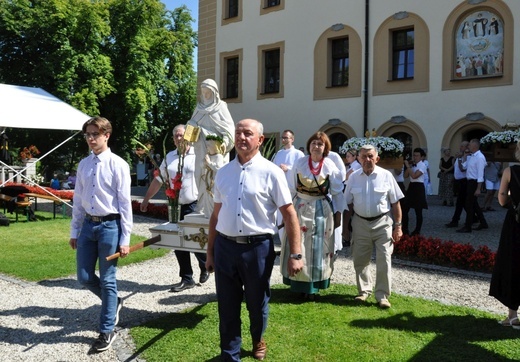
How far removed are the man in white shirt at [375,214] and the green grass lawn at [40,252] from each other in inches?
158

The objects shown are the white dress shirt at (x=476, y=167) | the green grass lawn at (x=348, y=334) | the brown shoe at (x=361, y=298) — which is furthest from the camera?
the white dress shirt at (x=476, y=167)

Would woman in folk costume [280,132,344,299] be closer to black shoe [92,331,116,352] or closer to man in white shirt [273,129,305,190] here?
black shoe [92,331,116,352]

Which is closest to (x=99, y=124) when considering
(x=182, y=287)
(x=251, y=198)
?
(x=251, y=198)

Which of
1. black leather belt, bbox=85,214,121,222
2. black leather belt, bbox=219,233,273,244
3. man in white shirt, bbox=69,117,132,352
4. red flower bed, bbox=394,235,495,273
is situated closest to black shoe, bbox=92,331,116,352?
man in white shirt, bbox=69,117,132,352

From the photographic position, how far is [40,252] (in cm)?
910

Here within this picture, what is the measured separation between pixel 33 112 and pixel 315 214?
863cm

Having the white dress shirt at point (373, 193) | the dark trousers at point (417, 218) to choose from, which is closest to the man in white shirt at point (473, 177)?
the dark trousers at point (417, 218)

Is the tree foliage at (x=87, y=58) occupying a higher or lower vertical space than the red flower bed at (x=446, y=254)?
higher

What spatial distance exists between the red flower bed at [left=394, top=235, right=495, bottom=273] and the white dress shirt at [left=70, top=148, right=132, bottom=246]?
209 inches

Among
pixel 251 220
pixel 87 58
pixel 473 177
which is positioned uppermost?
pixel 87 58

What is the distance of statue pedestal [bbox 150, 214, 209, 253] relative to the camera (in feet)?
19.1

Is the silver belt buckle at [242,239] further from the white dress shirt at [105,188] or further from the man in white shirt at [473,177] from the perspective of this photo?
the man in white shirt at [473,177]

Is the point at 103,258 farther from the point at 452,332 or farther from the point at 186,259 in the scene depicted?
the point at 452,332

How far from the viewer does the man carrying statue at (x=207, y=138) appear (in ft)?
21.2
